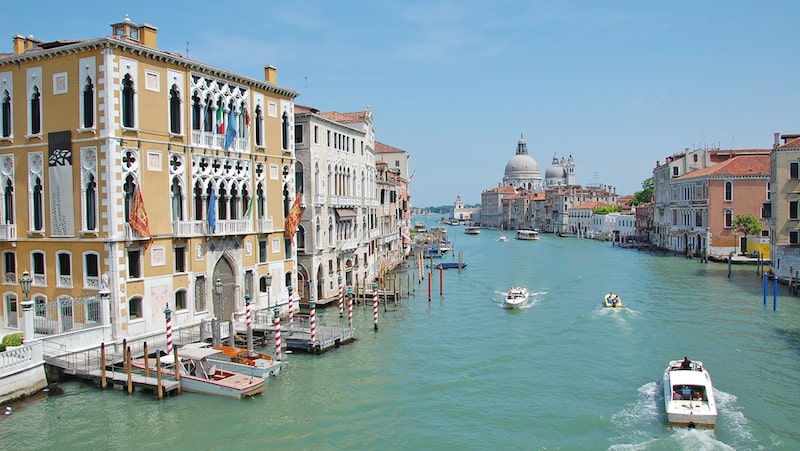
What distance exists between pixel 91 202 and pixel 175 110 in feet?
10.7

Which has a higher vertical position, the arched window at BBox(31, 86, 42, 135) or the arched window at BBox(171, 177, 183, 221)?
→ the arched window at BBox(31, 86, 42, 135)

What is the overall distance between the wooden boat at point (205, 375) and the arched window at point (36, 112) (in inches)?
252

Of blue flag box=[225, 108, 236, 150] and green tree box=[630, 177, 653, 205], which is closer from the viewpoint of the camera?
blue flag box=[225, 108, 236, 150]

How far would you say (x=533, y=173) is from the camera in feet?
503

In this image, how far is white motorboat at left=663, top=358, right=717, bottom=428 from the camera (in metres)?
12.5

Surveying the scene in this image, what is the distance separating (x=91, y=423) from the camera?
12.7 metres

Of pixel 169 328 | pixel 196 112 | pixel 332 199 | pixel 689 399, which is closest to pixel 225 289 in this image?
pixel 169 328

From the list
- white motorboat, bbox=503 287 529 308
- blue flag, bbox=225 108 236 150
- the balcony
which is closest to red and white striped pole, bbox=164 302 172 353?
the balcony

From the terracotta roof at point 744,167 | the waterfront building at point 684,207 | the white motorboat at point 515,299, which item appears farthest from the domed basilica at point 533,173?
the white motorboat at point 515,299

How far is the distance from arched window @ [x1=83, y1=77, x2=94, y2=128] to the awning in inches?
480

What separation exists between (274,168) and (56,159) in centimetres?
677

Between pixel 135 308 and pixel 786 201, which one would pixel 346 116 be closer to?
pixel 135 308

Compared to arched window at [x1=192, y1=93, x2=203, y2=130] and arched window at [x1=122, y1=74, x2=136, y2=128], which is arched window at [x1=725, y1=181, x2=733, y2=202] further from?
arched window at [x1=122, y1=74, x2=136, y2=128]

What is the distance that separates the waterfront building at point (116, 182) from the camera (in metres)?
15.7
